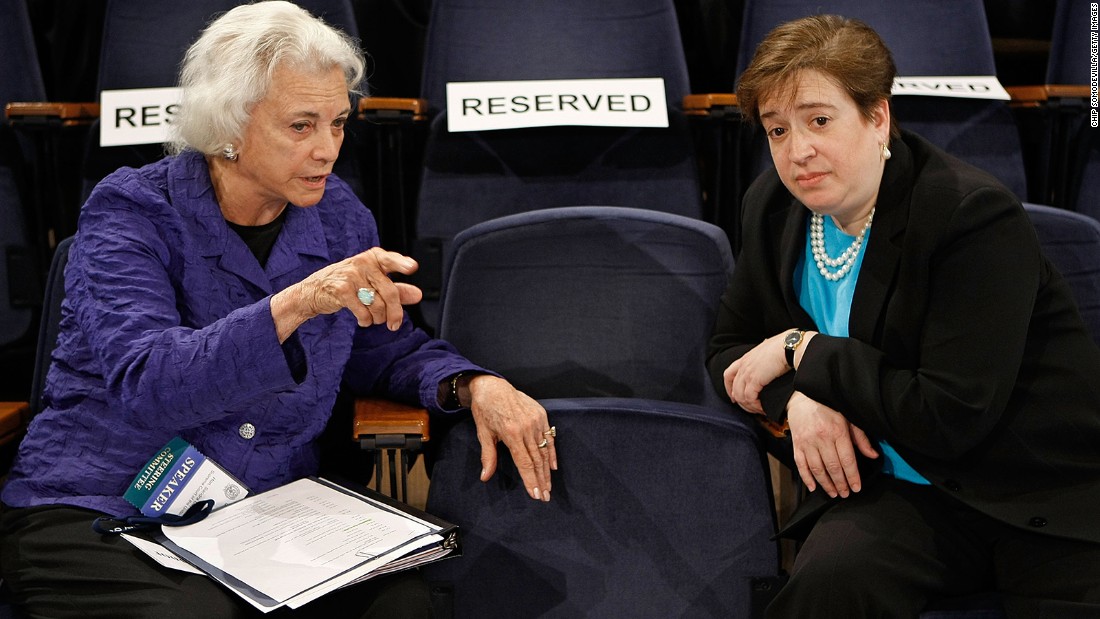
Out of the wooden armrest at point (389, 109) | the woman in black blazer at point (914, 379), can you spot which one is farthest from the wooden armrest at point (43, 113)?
the woman in black blazer at point (914, 379)

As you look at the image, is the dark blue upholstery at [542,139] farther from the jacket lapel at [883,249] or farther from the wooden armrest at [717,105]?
the jacket lapel at [883,249]

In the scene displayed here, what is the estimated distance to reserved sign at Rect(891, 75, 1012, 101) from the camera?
6.71 ft

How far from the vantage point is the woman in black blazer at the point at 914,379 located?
3.72 ft

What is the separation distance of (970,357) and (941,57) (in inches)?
48.3

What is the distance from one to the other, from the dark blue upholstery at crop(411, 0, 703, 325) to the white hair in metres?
0.69

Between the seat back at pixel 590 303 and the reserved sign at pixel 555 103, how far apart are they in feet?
1.72

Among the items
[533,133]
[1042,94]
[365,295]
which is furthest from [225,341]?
[1042,94]

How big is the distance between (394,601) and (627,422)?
351 mm

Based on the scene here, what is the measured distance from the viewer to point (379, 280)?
1.15m

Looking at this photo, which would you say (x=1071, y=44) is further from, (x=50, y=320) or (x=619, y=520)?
(x=50, y=320)

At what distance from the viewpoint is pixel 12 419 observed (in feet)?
4.39

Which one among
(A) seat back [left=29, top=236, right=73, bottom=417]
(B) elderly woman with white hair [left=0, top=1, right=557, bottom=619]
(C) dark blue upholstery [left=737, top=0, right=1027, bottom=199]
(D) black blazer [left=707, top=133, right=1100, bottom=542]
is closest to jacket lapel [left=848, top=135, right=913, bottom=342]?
(D) black blazer [left=707, top=133, right=1100, bottom=542]

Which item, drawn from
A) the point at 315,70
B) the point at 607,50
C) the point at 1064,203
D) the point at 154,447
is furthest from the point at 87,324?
the point at 1064,203

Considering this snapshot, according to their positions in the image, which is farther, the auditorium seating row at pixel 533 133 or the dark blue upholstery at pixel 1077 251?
the auditorium seating row at pixel 533 133
